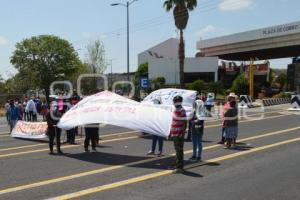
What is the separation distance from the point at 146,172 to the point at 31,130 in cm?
907

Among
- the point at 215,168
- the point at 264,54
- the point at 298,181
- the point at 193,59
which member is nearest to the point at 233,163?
the point at 215,168


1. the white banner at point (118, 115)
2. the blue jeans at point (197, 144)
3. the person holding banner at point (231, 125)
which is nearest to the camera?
the blue jeans at point (197, 144)

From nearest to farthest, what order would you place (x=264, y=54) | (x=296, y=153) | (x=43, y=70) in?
1. (x=296, y=153)
2. (x=264, y=54)
3. (x=43, y=70)

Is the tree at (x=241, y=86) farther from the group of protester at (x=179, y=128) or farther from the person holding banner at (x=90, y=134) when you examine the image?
the person holding banner at (x=90, y=134)

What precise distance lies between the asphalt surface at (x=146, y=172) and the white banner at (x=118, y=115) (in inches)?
33.7

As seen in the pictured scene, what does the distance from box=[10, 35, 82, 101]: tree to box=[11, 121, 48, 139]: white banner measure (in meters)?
65.8

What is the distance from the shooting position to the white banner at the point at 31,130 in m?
18.9

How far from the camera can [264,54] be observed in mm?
74250

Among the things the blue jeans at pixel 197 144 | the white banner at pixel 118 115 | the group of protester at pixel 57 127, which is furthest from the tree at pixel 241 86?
the blue jeans at pixel 197 144

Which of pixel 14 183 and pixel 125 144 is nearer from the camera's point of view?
pixel 14 183

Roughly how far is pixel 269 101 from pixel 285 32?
59.9ft

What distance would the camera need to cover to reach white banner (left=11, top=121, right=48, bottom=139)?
1891 centimetres

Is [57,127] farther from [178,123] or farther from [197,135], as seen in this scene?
[178,123]

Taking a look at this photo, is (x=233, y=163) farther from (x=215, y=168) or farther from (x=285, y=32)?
(x=285, y=32)
